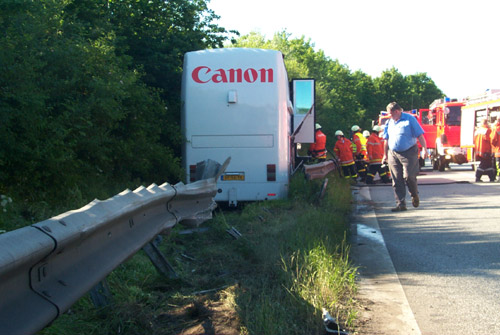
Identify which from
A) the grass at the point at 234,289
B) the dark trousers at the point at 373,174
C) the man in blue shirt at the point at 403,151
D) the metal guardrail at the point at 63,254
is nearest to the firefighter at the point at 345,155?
the dark trousers at the point at 373,174

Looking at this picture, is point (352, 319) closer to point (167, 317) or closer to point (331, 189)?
point (167, 317)

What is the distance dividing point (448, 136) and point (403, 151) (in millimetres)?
18753

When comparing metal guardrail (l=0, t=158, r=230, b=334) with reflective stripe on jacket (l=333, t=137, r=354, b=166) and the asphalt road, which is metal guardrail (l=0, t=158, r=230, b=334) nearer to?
the asphalt road

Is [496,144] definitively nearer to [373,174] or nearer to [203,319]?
[373,174]

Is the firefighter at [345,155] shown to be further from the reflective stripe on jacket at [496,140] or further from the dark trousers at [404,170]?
the dark trousers at [404,170]

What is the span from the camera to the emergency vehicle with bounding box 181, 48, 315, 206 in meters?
11.8

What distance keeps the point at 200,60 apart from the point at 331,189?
372 centimetres

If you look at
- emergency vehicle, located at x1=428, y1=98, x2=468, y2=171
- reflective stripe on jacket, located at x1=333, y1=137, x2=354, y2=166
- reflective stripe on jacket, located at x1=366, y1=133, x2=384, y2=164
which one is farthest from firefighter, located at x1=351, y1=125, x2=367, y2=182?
emergency vehicle, located at x1=428, y1=98, x2=468, y2=171

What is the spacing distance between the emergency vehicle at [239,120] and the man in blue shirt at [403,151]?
2096mm

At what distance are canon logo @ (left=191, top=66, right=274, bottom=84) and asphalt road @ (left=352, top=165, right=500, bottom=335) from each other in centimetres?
324

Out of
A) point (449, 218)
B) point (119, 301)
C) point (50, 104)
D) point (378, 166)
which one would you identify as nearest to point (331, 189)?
point (449, 218)

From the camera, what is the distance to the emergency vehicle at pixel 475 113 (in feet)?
76.5

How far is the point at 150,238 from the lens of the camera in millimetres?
4445

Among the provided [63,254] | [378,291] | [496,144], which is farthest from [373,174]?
[63,254]
